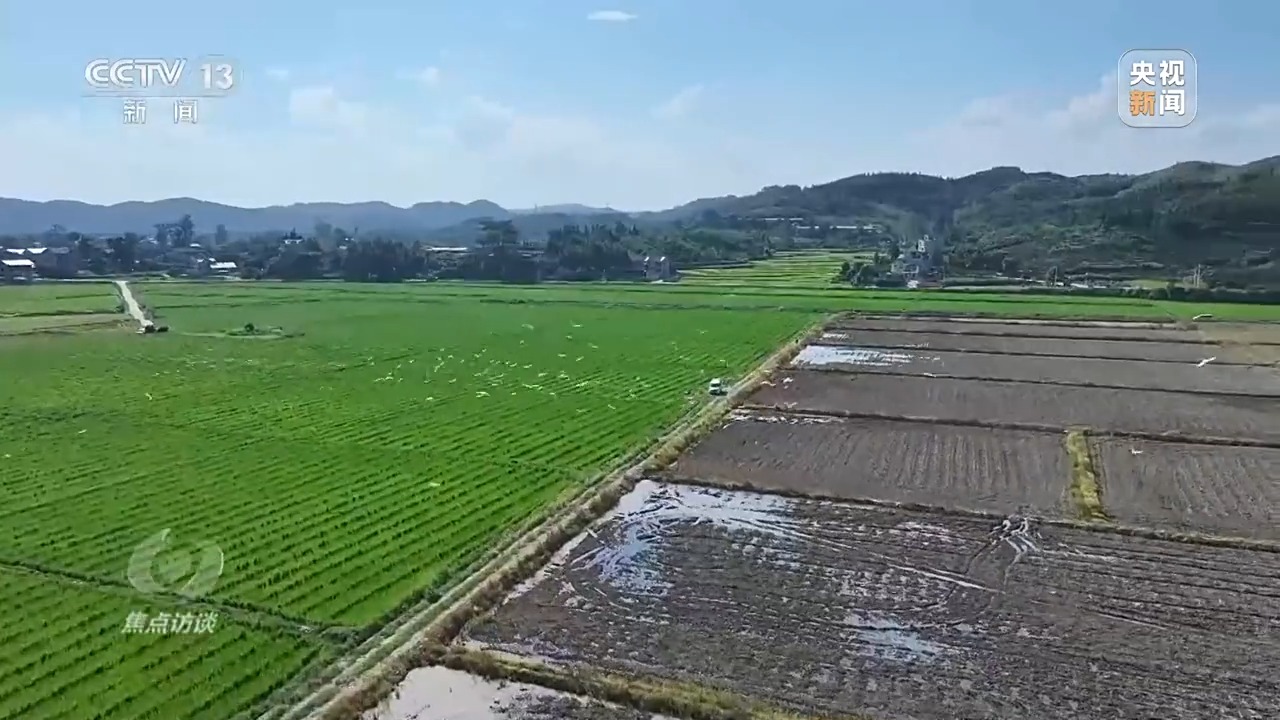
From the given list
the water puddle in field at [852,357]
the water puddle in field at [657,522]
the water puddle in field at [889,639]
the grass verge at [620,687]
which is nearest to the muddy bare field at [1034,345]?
the water puddle in field at [852,357]

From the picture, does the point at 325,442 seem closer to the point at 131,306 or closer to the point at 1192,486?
the point at 1192,486

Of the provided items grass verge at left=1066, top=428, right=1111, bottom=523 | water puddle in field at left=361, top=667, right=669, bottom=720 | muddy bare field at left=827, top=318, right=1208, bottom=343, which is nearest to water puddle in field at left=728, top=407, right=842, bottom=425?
grass verge at left=1066, top=428, right=1111, bottom=523

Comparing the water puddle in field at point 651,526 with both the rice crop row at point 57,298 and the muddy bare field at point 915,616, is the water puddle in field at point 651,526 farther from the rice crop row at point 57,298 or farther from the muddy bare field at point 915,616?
the rice crop row at point 57,298

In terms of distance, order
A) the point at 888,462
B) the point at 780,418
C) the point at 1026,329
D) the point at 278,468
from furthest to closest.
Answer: the point at 1026,329 → the point at 780,418 → the point at 888,462 → the point at 278,468

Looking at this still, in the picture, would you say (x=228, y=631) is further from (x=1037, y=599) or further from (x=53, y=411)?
(x=53, y=411)

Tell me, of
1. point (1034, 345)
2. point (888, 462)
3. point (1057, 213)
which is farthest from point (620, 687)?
point (1057, 213)

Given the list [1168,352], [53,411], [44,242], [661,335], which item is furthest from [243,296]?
[44,242]

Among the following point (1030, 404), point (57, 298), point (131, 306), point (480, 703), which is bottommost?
point (480, 703)
